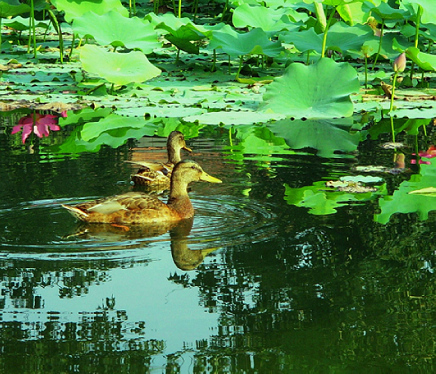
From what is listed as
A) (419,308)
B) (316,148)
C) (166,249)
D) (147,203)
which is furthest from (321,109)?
(419,308)

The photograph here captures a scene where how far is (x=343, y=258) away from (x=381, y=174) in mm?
2701

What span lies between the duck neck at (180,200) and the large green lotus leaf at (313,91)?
412 cm

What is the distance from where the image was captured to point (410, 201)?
21.0ft

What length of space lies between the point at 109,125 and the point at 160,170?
89.1 inches

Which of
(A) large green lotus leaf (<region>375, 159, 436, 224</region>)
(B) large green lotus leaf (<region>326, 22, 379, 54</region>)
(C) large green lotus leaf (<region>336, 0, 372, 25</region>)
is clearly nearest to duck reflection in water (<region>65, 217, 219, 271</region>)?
(A) large green lotus leaf (<region>375, 159, 436, 224</region>)

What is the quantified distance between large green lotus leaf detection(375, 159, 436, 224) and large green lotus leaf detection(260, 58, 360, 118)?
3123mm

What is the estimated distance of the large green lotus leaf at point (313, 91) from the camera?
405 inches

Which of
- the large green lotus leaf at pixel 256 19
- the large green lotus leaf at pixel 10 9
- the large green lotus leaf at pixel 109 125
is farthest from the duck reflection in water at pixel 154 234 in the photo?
the large green lotus leaf at pixel 10 9

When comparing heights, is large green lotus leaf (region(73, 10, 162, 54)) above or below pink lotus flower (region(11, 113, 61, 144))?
above

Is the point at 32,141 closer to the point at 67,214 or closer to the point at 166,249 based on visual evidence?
the point at 67,214

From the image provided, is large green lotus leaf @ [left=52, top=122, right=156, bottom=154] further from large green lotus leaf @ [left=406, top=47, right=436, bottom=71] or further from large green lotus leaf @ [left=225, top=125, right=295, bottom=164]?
large green lotus leaf @ [left=406, top=47, right=436, bottom=71]

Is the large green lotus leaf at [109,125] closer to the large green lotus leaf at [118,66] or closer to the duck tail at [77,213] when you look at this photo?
the large green lotus leaf at [118,66]

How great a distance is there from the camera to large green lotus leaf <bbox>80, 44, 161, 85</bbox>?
10953 mm

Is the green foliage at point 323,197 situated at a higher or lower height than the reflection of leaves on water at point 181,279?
higher
